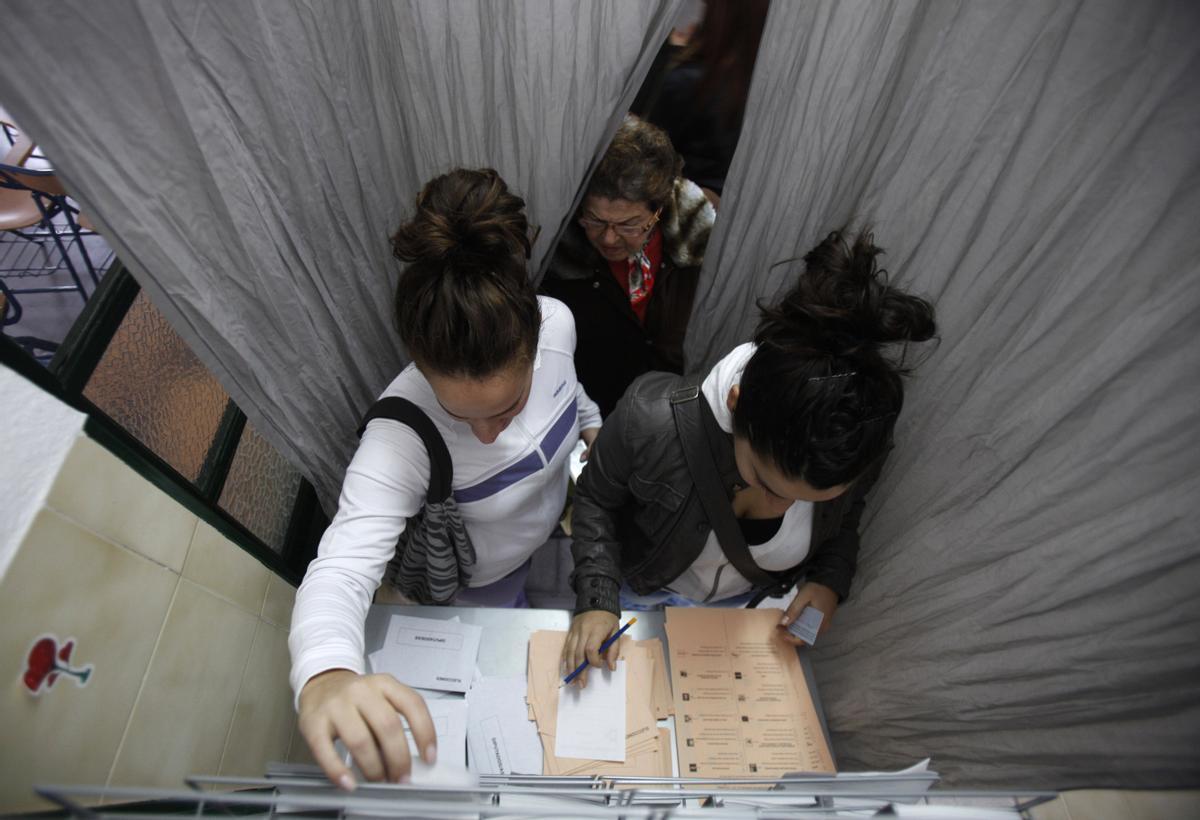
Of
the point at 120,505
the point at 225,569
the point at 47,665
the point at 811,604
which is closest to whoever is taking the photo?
the point at 47,665

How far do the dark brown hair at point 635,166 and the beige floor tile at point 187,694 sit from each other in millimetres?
1105

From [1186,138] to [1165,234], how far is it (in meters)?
0.11

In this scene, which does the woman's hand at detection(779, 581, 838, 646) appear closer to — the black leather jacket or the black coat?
the black leather jacket

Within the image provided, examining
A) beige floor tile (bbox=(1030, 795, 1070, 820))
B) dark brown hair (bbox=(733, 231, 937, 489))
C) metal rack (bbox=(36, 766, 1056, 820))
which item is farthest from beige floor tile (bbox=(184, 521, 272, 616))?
beige floor tile (bbox=(1030, 795, 1070, 820))

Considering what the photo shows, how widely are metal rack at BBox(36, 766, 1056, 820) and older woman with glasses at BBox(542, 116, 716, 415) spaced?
1.08 metres

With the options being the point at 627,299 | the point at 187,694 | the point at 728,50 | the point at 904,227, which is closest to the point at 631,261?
the point at 627,299

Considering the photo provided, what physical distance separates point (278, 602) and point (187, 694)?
27cm

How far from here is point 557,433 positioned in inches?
48.9

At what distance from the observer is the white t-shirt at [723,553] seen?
106 centimetres

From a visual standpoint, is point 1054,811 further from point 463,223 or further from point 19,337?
point 19,337

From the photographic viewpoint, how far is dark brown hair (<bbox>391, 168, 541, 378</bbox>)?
88cm

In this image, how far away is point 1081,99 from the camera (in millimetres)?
804

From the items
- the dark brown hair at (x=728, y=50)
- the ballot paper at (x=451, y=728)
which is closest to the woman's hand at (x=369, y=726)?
the ballot paper at (x=451, y=728)

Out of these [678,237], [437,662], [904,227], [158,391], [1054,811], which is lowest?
[1054,811]
